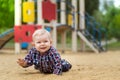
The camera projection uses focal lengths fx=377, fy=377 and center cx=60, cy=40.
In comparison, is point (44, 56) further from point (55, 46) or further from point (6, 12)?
point (6, 12)

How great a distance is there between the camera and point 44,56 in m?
5.15

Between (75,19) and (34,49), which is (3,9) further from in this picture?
(34,49)

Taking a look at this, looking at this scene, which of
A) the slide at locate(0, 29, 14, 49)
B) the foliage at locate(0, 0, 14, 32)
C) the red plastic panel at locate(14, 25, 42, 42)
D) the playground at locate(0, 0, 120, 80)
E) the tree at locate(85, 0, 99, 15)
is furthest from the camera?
the tree at locate(85, 0, 99, 15)

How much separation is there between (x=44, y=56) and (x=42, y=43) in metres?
0.21

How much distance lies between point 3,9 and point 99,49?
4454 mm

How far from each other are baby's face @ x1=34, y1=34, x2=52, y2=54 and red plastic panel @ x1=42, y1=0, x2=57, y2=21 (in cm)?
662

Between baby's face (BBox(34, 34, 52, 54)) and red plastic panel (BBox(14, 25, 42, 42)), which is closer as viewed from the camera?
baby's face (BBox(34, 34, 52, 54))

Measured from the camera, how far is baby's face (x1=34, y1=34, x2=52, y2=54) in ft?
16.4

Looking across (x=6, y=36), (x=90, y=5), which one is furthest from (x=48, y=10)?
Answer: (x=90, y=5)

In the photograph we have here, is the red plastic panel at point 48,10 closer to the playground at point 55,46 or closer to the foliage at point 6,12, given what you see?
the playground at point 55,46

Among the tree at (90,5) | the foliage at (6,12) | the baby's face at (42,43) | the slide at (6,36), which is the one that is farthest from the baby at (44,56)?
the tree at (90,5)

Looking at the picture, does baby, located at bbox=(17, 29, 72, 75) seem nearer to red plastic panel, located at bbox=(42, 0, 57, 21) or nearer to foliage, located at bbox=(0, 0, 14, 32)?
red plastic panel, located at bbox=(42, 0, 57, 21)

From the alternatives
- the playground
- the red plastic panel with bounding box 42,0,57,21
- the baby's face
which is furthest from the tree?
the baby's face

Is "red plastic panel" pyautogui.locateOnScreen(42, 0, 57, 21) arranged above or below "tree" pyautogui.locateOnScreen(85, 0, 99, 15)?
above
